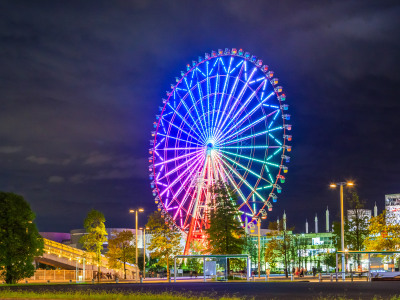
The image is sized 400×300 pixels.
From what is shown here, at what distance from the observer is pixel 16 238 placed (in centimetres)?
4928

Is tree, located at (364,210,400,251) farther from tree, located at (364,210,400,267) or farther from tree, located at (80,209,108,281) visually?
tree, located at (80,209,108,281)

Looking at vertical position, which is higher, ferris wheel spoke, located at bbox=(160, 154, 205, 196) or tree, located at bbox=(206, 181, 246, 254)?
ferris wheel spoke, located at bbox=(160, 154, 205, 196)

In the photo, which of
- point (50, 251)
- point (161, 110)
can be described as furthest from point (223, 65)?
point (50, 251)

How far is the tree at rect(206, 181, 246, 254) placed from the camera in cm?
6362

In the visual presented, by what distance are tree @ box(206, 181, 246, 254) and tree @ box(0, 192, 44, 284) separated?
20056mm

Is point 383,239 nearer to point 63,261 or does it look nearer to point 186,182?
point 186,182

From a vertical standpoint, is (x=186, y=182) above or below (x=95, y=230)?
above

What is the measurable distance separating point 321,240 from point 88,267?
105 m

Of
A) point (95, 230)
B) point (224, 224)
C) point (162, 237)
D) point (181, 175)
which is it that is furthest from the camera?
point (162, 237)

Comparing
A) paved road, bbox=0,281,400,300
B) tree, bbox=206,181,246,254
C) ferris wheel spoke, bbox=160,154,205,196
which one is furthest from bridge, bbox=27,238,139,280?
paved road, bbox=0,281,400,300

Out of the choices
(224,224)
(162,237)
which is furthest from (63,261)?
(224,224)

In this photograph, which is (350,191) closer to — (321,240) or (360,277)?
(360,277)

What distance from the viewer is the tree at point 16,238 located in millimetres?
49094

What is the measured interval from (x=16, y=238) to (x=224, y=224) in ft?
75.5
